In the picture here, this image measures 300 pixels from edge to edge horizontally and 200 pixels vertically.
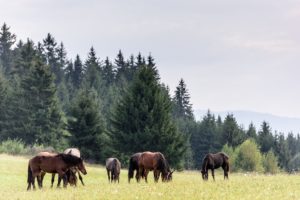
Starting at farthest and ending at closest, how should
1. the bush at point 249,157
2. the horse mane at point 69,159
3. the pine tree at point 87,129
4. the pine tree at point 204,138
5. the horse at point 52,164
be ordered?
1. the pine tree at point 204,138
2. the bush at point 249,157
3. the pine tree at point 87,129
4. the horse mane at point 69,159
5. the horse at point 52,164

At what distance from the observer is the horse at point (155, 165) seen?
27.3 m

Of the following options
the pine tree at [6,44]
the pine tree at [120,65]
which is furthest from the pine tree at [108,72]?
the pine tree at [6,44]

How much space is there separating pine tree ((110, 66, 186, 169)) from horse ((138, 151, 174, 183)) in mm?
25634

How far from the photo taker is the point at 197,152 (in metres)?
123

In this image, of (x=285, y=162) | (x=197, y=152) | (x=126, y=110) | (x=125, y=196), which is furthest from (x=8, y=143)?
(x=285, y=162)

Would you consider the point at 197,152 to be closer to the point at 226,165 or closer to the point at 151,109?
the point at 151,109

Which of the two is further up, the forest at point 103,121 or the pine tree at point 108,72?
the pine tree at point 108,72

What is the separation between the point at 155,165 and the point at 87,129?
110 ft

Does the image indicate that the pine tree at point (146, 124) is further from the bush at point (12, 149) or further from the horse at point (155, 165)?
the horse at point (155, 165)

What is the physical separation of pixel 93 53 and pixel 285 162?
232 feet

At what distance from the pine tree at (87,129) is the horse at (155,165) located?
102 ft

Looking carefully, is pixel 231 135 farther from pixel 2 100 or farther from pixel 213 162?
pixel 213 162

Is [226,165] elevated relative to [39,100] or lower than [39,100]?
lower

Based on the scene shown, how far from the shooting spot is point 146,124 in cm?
5519
